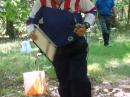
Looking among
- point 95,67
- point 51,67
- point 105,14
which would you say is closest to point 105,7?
point 105,14

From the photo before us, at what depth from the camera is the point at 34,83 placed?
6.60m

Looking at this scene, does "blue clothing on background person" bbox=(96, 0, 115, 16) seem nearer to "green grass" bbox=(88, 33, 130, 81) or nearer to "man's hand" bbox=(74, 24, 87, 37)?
"green grass" bbox=(88, 33, 130, 81)

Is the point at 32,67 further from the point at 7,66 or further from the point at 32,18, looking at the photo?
the point at 32,18

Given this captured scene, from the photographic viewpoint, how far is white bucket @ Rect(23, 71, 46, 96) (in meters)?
6.53

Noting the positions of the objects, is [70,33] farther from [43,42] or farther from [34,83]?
[34,83]

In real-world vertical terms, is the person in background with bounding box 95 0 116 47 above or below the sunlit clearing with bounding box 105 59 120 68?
above

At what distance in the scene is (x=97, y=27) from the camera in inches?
778

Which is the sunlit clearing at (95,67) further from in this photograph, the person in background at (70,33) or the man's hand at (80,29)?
the man's hand at (80,29)

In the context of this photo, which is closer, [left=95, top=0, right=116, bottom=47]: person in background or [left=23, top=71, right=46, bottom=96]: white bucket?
[left=23, top=71, right=46, bottom=96]: white bucket

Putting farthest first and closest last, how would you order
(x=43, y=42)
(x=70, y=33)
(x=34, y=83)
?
(x=34, y=83), (x=43, y=42), (x=70, y=33)

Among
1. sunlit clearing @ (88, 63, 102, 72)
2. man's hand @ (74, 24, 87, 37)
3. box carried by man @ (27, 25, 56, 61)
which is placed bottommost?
sunlit clearing @ (88, 63, 102, 72)

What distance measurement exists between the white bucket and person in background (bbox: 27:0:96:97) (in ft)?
4.72

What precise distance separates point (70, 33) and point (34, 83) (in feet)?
6.07

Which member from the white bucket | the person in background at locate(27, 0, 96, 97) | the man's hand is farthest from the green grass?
the man's hand
